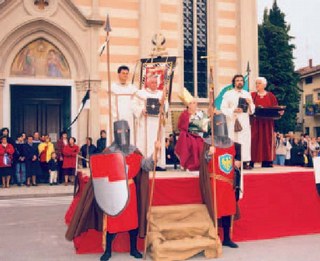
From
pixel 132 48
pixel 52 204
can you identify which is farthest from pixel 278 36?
pixel 52 204

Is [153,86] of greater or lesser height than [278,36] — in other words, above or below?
below

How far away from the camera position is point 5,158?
44.5 feet

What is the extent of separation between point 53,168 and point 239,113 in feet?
26.9

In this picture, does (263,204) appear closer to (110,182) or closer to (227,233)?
(227,233)

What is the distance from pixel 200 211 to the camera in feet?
21.3

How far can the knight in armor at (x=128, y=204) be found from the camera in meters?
5.88

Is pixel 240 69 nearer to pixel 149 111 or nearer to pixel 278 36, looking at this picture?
pixel 149 111

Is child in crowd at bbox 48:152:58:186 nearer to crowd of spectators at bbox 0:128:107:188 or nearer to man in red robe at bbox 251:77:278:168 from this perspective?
crowd of spectators at bbox 0:128:107:188

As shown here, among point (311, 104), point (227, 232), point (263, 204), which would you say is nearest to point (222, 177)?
point (227, 232)

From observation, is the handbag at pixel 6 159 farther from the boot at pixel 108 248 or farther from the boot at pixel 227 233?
the boot at pixel 227 233

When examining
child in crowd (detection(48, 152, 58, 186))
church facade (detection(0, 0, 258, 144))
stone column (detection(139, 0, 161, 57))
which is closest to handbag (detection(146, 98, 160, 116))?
child in crowd (detection(48, 152, 58, 186))

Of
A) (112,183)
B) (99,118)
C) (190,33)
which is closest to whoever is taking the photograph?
(112,183)

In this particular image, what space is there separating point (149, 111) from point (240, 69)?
422 inches

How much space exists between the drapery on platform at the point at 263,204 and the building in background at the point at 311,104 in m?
34.5
